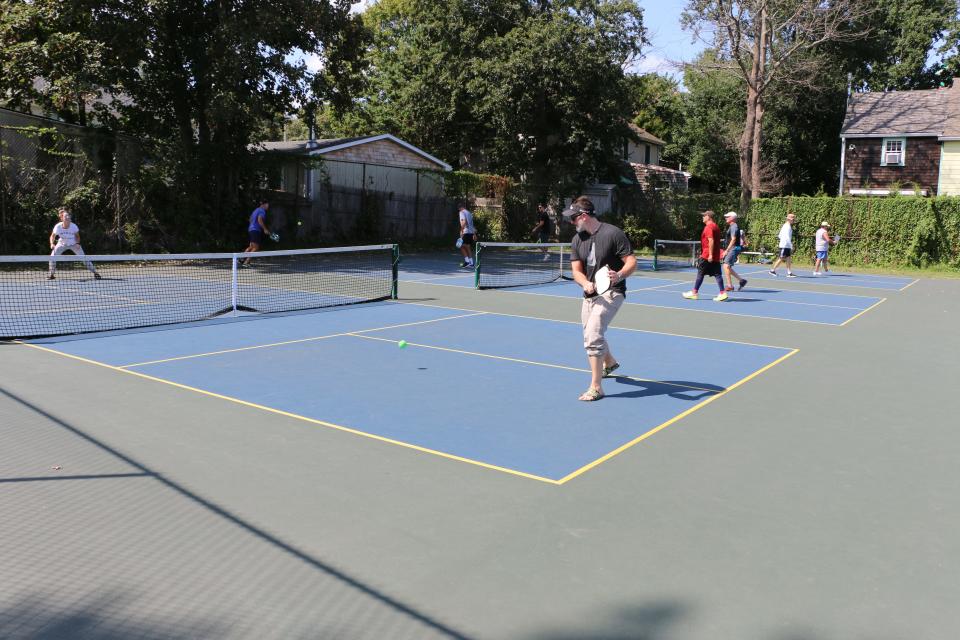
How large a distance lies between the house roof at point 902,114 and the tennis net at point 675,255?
15.3 meters

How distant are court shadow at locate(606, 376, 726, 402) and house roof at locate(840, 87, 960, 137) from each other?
127 feet

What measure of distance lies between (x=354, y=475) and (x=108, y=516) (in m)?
1.64

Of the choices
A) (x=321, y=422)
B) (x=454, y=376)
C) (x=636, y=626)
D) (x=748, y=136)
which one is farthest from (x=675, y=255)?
(x=636, y=626)

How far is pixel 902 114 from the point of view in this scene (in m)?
43.0

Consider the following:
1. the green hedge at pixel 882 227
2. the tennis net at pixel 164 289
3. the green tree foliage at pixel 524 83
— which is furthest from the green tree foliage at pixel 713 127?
the tennis net at pixel 164 289

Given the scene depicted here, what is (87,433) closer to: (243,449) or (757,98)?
(243,449)

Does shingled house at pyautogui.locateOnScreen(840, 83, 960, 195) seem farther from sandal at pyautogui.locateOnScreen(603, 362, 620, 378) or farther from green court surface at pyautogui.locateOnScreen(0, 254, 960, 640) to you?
sandal at pyautogui.locateOnScreen(603, 362, 620, 378)

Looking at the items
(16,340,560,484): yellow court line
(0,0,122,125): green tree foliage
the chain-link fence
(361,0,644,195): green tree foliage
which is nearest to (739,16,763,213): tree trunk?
(361,0,644,195): green tree foliage

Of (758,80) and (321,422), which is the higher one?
(758,80)

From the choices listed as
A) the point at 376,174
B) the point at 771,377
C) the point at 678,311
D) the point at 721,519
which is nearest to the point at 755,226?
the point at 376,174

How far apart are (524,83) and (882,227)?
16797 mm

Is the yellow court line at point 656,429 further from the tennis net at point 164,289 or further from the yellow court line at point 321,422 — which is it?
the tennis net at point 164,289

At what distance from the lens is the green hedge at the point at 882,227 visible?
28.3 metres

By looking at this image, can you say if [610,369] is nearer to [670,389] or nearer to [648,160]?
[670,389]
